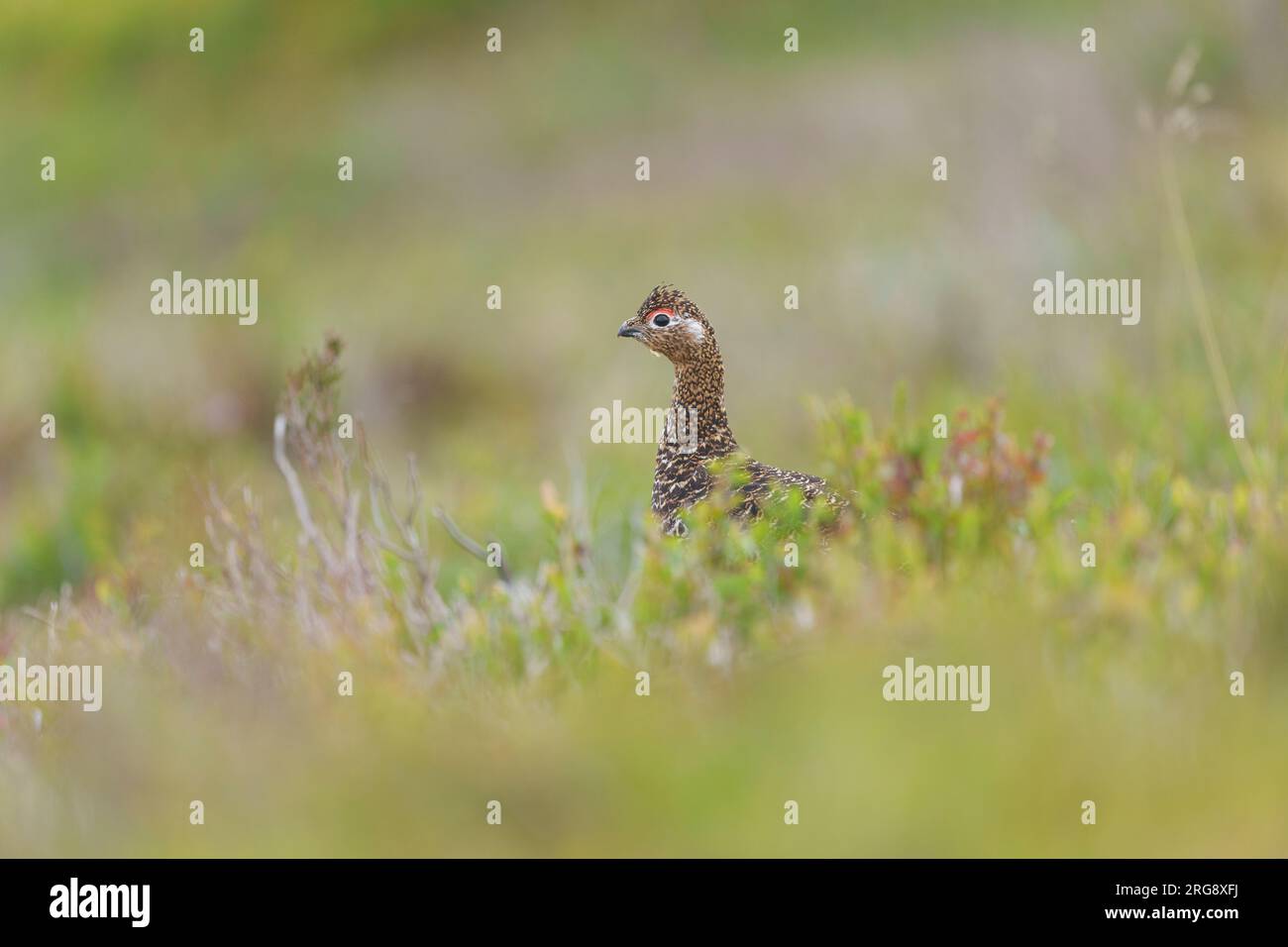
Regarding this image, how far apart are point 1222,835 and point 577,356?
47.7 ft

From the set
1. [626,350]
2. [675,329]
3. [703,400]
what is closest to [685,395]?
[703,400]

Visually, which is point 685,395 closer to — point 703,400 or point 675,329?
point 703,400

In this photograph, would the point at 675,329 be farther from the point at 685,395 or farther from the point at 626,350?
the point at 626,350

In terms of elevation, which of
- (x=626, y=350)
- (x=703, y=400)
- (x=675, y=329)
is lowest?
(x=703, y=400)

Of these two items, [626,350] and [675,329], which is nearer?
[675,329]

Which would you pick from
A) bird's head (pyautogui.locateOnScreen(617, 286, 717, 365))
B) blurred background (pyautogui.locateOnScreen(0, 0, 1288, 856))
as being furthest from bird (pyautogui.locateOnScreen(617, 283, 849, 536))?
blurred background (pyautogui.locateOnScreen(0, 0, 1288, 856))

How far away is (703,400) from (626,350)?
10558 millimetres

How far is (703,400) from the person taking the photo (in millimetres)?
6930

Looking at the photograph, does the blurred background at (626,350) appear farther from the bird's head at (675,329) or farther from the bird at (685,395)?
the bird's head at (675,329)

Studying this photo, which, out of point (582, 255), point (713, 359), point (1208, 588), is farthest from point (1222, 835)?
point (582, 255)

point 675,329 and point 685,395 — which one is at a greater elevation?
point 675,329

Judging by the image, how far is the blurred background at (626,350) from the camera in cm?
355

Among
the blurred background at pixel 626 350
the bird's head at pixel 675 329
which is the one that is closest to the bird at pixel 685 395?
the bird's head at pixel 675 329

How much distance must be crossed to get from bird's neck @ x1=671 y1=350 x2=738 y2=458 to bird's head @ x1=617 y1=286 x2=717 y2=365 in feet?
0.13
